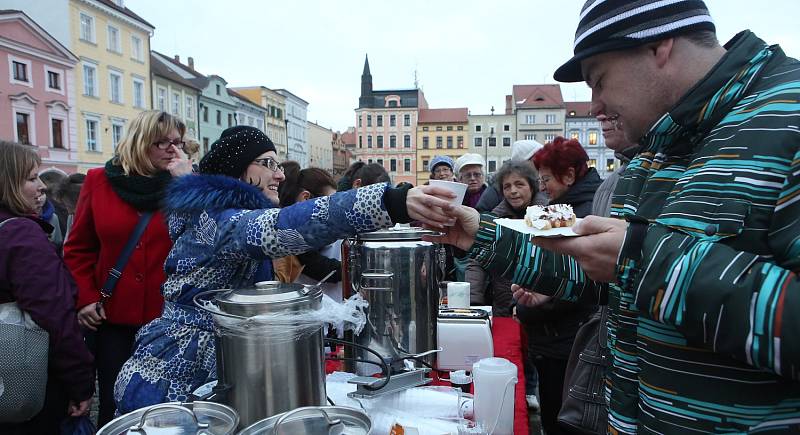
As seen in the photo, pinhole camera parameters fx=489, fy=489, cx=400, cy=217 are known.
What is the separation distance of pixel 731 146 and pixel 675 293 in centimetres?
35

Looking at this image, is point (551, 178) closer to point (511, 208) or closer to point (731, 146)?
point (511, 208)

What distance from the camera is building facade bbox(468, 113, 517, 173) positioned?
62000 mm

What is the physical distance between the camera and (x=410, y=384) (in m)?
1.84

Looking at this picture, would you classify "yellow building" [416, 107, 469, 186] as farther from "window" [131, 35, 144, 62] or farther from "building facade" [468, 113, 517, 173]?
"window" [131, 35, 144, 62]

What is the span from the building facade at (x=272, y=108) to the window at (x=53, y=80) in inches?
1078

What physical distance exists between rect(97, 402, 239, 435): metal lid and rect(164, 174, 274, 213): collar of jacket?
0.82m

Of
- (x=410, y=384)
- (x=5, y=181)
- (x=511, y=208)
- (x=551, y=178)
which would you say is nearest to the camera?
(x=410, y=384)

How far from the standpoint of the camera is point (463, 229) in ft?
6.36

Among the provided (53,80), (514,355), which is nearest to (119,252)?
(514,355)

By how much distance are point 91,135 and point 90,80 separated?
3171 mm

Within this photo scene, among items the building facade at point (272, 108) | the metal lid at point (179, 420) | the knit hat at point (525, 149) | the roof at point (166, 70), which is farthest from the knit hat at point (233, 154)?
the building facade at point (272, 108)

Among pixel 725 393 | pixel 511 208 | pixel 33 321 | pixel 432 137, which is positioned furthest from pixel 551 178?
pixel 432 137

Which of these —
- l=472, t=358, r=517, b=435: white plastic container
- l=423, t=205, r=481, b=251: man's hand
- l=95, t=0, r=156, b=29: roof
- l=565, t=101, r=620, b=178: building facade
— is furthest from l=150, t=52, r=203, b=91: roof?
Answer: l=565, t=101, r=620, b=178: building facade

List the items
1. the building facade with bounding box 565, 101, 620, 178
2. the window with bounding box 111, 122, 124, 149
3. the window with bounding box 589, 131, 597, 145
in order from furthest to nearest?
the window with bounding box 589, 131, 597, 145 < the building facade with bounding box 565, 101, 620, 178 < the window with bounding box 111, 122, 124, 149
